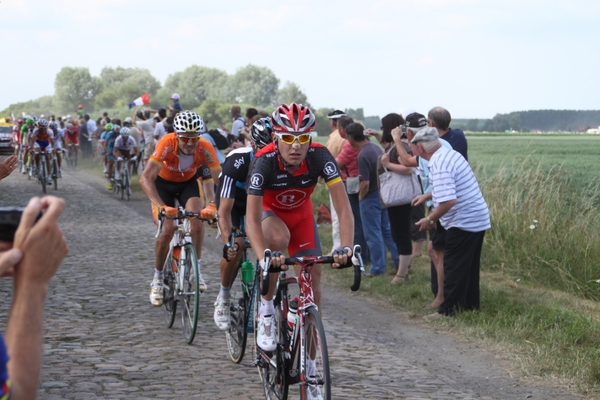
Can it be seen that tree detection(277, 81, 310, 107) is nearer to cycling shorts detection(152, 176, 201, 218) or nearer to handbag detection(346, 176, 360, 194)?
handbag detection(346, 176, 360, 194)

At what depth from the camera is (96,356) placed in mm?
7586

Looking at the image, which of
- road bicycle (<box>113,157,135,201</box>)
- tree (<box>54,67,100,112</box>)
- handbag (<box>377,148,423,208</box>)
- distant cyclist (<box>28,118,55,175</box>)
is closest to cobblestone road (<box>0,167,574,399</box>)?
handbag (<box>377,148,423,208</box>)

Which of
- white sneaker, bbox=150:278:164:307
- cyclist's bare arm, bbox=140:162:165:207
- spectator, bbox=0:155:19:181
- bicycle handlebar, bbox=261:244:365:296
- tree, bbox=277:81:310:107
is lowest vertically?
white sneaker, bbox=150:278:164:307

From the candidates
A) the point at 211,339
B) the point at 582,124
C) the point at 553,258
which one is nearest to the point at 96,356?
the point at 211,339

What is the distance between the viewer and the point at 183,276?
8.45 m

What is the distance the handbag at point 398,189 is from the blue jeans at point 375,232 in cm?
71

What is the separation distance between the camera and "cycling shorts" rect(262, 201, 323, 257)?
6.38 meters

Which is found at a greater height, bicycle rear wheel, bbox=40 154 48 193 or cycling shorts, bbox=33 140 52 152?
cycling shorts, bbox=33 140 52 152

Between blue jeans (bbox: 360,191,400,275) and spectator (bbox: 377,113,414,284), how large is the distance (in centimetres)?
44

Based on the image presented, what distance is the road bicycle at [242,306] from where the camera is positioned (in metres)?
7.02

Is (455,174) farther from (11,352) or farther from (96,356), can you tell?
(11,352)

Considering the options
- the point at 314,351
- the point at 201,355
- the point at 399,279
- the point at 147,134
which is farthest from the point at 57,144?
the point at 314,351

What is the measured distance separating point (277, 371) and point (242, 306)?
1.49 metres

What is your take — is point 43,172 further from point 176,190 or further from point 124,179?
point 176,190
